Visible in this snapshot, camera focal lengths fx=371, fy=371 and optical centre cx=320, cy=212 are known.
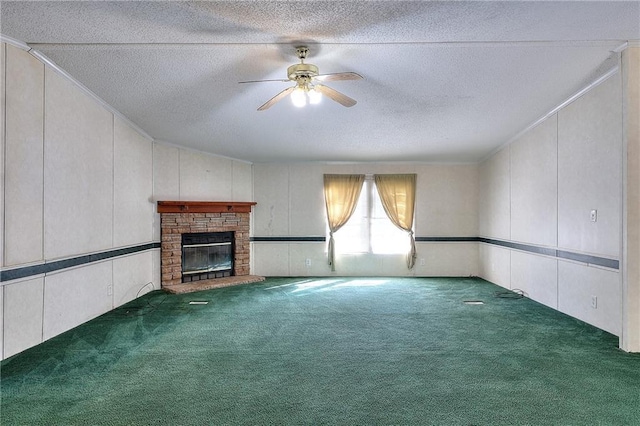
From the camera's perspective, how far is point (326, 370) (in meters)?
2.78

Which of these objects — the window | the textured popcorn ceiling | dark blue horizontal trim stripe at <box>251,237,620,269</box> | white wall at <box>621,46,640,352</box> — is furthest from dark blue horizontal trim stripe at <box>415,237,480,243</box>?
white wall at <box>621,46,640,352</box>

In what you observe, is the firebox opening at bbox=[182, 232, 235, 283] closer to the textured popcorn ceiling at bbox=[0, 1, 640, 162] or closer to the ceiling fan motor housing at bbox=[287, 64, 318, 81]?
the textured popcorn ceiling at bbox=[0, 1, 640, 162]

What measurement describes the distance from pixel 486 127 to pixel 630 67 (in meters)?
2.09

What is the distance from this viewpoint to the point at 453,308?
465cm

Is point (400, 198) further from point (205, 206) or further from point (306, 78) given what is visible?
point (306, 78)

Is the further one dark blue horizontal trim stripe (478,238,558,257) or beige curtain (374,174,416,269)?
beige curtain (374,174,416,269)

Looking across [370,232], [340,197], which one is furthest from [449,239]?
[340,197]

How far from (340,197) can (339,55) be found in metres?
4.17

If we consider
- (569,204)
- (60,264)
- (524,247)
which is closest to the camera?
(60,264)

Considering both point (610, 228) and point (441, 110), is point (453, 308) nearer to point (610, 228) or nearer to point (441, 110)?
point (610, 228)

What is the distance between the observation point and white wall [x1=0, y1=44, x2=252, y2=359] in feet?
10.2

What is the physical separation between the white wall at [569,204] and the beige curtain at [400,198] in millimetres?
1537

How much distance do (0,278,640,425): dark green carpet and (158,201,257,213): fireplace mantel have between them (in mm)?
1928

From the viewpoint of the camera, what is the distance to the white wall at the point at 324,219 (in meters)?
7.23
